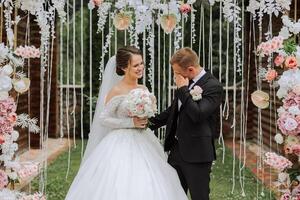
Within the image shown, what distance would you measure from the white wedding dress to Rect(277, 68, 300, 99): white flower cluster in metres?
1.00

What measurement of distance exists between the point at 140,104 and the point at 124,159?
397 millimetres

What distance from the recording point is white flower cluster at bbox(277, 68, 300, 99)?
3711 millimetres

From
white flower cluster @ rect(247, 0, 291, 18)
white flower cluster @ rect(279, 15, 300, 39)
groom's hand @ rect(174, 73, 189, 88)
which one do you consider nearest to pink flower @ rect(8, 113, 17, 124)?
groom's hand @ rect(174, 73, 189, 88)

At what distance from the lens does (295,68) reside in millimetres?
3742

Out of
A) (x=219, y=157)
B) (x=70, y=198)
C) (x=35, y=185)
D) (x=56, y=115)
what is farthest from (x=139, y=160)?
(x=56, y=115)

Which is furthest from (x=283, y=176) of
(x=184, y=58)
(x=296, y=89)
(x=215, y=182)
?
(x=215, y=182)

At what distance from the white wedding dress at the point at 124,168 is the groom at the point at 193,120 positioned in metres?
0.12

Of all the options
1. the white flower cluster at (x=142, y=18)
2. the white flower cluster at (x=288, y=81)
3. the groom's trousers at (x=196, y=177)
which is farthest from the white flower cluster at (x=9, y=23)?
the white flower cluster at (x=288, y=81)

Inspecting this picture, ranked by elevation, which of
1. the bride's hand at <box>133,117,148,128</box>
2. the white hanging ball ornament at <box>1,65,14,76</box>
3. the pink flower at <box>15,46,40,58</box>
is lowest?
the bride's hand at <box>133,117,148,128</box>

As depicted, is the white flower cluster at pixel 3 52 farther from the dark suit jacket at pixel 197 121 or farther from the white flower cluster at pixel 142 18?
the white flower cluster at pixel 142 18

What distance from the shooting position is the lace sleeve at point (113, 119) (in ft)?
14.1

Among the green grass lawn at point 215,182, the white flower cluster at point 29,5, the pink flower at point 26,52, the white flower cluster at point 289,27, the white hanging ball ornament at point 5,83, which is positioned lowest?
the green grass lawn at point 215,182

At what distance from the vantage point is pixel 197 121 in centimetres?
402

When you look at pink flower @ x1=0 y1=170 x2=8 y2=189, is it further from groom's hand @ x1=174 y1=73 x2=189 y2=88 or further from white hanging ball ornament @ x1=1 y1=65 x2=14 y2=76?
groom's hand @ x1=174 y1=73 x2=189 y2=88
